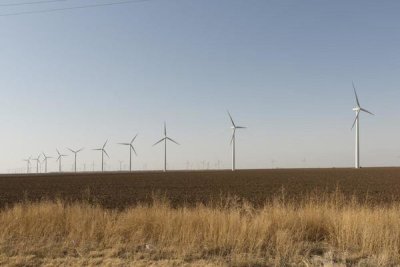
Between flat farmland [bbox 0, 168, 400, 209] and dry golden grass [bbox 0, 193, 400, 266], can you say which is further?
flat farmland [bbox 0, 168, 400, 209]

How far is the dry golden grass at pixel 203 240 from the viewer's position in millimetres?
11602

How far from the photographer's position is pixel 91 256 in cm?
1219

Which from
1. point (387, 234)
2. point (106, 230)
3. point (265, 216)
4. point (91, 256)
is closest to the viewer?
point (91, 256)

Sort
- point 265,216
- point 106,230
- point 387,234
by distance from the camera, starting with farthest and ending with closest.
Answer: point 265,216, point 106,230, point 387,234

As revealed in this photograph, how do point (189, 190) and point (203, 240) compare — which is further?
point (189, 190)

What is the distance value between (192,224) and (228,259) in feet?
14.8

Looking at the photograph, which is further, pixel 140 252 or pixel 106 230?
pixel 106 230

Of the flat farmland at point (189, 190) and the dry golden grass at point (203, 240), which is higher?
the dry golden grass at point (203, 240)

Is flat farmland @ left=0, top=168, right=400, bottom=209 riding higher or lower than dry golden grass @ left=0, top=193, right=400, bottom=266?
lower

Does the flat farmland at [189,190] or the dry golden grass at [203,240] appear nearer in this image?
the dry golden grass at [203,240]

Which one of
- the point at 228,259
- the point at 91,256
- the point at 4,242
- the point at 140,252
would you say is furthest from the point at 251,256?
the point at 4,242

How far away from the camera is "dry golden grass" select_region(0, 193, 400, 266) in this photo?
38.1 feet

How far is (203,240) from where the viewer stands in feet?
45.8

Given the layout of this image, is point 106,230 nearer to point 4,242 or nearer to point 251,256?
point 4,242
